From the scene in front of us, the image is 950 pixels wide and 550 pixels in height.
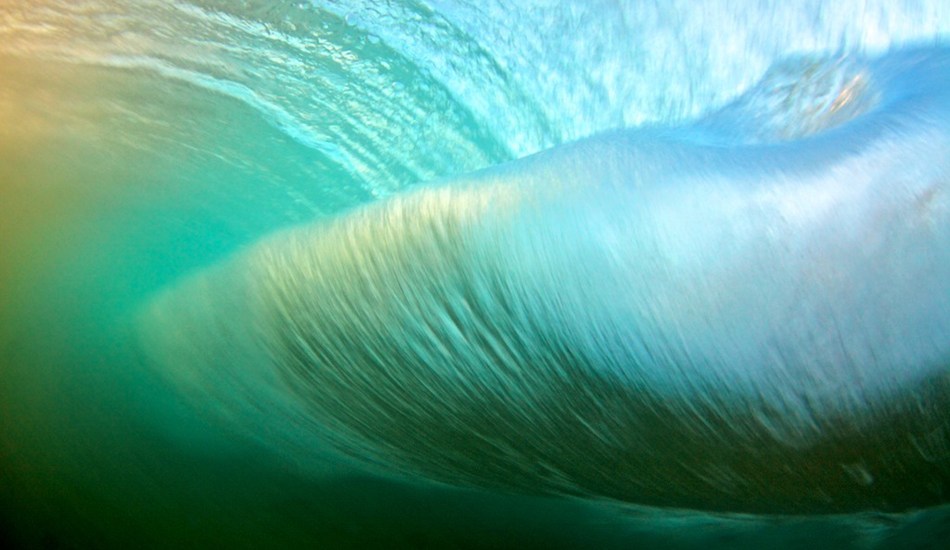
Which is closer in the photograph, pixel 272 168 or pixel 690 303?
pixel 690 303

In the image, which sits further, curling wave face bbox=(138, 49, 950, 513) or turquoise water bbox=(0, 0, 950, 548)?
turquoise water bbox=(0, 0, 950, 548)

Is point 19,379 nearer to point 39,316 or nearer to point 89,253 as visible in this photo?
point 39,316

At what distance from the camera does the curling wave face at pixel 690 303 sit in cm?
47

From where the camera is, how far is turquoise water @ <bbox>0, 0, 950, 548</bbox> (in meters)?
0.75

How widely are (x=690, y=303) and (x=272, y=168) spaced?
0.85m

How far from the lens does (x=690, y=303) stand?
0.51m

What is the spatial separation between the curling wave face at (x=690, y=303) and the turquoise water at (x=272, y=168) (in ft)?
0.14

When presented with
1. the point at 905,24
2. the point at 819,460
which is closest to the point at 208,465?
the point at 819,460

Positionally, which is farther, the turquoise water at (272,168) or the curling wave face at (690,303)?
the turquoise water at (272,168)

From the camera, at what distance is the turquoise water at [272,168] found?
0.75m

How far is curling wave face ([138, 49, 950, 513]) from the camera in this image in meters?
0.47

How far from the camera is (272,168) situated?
113 cm

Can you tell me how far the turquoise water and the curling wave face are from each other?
4cm

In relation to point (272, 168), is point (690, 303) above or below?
below
